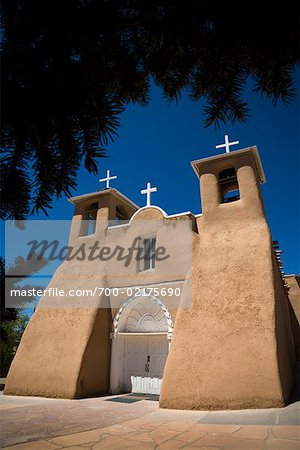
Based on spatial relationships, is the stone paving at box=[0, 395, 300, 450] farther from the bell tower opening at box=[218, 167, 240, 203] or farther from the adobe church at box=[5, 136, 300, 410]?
the bell tower opening at box=[218, 167, 240, 203]

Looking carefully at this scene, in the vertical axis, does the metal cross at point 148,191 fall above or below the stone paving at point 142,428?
above

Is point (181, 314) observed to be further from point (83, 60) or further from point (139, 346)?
point (83, 60)

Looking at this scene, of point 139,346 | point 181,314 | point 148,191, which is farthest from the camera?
point 148,191

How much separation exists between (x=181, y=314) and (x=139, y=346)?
149 inches

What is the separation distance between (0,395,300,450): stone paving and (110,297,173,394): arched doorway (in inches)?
116

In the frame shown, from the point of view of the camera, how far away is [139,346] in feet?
40.4

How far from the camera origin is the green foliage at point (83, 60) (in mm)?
1696

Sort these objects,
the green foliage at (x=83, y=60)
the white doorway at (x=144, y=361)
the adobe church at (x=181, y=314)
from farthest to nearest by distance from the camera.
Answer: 1. the white doorway at (x=144, y=361)
2. the adobe church at (x=181, y=314)
3. the green foliage at (x=83, y=60)

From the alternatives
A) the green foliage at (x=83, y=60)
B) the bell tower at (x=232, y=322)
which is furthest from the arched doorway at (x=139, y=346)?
the green foliage at (x=83, y=60)

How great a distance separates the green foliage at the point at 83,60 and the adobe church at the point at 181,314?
25.2 feet

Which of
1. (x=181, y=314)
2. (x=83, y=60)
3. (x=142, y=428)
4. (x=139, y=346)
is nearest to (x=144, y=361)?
(x=139, y=346)

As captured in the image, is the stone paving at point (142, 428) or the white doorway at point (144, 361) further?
the white doorway at point (144, 361)

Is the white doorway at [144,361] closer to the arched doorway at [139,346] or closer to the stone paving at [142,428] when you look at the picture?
the arched doorway at [139,346]

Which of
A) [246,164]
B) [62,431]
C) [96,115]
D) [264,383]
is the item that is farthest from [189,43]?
[246,164]
